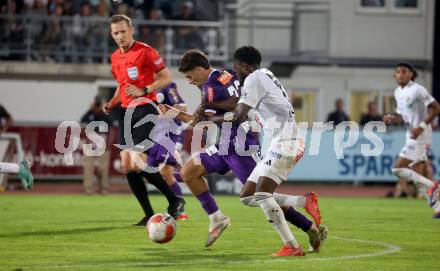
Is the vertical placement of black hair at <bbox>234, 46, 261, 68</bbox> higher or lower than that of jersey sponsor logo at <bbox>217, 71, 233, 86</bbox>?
higher

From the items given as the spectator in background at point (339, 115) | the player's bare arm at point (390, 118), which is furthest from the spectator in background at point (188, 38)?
the player's bare arm at point (390, 118)

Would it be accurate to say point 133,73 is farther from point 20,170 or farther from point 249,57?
point 249,57

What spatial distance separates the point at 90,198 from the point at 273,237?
10332mm

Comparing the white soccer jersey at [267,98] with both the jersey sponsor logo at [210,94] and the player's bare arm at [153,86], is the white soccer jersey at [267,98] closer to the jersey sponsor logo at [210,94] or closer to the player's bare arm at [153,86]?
the jersey sponsor logo at [210,94]

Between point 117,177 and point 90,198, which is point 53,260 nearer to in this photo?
point 90,198

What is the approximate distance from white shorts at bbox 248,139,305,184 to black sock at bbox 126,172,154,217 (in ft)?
13.0

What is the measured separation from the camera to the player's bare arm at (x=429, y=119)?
56.5 feet

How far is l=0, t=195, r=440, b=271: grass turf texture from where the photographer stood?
9766 mm

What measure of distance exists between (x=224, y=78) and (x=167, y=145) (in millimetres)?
4948

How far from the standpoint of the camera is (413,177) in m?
17.1

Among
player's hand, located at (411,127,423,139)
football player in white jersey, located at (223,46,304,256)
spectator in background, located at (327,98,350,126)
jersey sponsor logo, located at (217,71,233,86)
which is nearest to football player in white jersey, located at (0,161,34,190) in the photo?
jersey sponsor logo, located at (217,71,233,86)

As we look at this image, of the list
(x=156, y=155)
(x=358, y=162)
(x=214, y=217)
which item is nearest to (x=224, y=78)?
(x=214, y=217)

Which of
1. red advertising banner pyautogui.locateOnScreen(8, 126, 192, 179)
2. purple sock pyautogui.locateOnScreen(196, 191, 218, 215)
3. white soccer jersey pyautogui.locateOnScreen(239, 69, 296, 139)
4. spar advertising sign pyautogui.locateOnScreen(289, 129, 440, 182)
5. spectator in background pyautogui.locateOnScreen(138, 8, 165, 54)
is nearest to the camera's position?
white soccer jersey pyautogui.locateOnScreen(239, 69, 296, 139)

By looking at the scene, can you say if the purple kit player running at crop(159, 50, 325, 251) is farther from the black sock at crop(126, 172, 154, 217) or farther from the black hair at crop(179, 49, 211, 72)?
the black sock at crop(126, 172, 154, 217)
